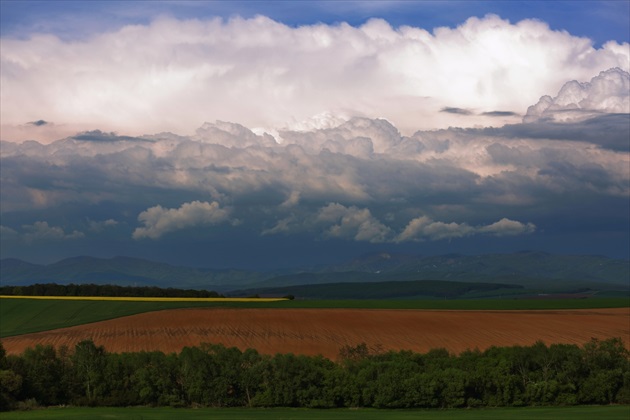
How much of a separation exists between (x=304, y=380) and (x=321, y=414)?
8902 mm

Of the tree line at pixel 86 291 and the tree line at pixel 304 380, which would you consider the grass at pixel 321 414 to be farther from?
the tree line at pixel 86 291

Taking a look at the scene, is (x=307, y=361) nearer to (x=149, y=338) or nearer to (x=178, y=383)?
(x=178, y=383)

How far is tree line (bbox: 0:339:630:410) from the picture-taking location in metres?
73.1

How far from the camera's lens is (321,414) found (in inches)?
2564

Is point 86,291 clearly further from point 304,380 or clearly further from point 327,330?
point 304,380

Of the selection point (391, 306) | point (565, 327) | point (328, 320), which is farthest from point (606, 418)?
point (391, 306)

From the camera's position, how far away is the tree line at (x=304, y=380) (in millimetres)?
73125

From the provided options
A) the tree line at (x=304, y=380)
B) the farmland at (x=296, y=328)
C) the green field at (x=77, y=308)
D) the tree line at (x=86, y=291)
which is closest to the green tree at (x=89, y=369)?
the tree line at (x=304, y=380)

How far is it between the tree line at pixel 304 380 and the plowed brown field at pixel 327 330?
47.3 feet

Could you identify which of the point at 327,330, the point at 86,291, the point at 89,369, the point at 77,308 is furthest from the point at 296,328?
the point at 86,291

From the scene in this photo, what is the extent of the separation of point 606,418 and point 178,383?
3618 cm

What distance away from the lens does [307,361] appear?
2965 inches

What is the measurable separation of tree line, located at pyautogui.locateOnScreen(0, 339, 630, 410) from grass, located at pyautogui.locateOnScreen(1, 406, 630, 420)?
2950 millimetres

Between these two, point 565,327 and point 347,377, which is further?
point 565,327
